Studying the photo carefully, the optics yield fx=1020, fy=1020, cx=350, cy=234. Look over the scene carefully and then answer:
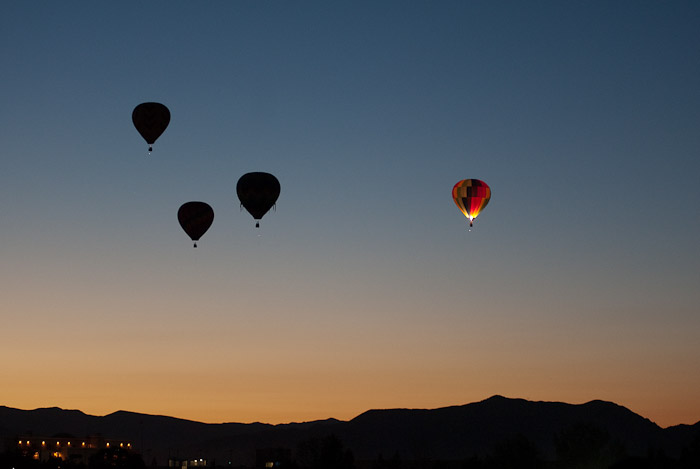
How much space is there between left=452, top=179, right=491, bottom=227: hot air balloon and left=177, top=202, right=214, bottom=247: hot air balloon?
2417cm

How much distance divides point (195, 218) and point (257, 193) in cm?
1037

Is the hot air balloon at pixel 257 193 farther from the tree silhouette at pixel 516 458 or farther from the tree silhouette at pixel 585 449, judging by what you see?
the tree silhouette at pixel 516 458

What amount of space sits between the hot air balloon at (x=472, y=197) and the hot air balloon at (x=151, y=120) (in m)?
28.3

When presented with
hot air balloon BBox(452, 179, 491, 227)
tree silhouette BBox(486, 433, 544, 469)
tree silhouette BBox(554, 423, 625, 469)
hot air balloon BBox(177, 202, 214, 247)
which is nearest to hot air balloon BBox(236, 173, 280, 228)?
hot air balloon BBox(177, 202, 214, 247)

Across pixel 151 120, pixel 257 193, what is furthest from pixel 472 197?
pixel 151 120

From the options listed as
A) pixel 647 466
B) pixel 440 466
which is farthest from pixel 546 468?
pixel 647 466

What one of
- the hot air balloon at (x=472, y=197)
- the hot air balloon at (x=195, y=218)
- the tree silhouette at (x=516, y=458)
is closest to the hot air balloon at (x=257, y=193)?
the hot air balloon at (x=195, y=218)

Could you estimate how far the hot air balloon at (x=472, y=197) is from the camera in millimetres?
96562

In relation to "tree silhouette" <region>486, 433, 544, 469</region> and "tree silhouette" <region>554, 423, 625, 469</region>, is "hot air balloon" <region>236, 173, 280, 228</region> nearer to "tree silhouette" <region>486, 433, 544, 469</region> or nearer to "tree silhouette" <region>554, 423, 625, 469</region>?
"tree silhouette" <region>554, 423, 625, 469</region>

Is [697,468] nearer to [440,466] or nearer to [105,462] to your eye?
[440,466]

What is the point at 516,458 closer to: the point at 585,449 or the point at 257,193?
the point at 585,449

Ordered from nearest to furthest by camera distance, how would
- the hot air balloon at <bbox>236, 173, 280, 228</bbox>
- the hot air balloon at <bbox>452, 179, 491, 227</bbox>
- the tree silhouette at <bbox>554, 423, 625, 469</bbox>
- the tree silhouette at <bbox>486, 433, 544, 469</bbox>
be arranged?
the hot air balloon at <bbox>236, 173, 280, 228</bbox> → the hot air balloon at <bbox>452, 179, 491, 227</bbox> → the tree silhouette at <bbox>554, 423, 625, 469</bbox> → the tree silhouette at <bbox>486, 433, 544, 469</bbox>

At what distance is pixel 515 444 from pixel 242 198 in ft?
256

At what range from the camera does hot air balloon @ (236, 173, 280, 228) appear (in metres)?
89.9
